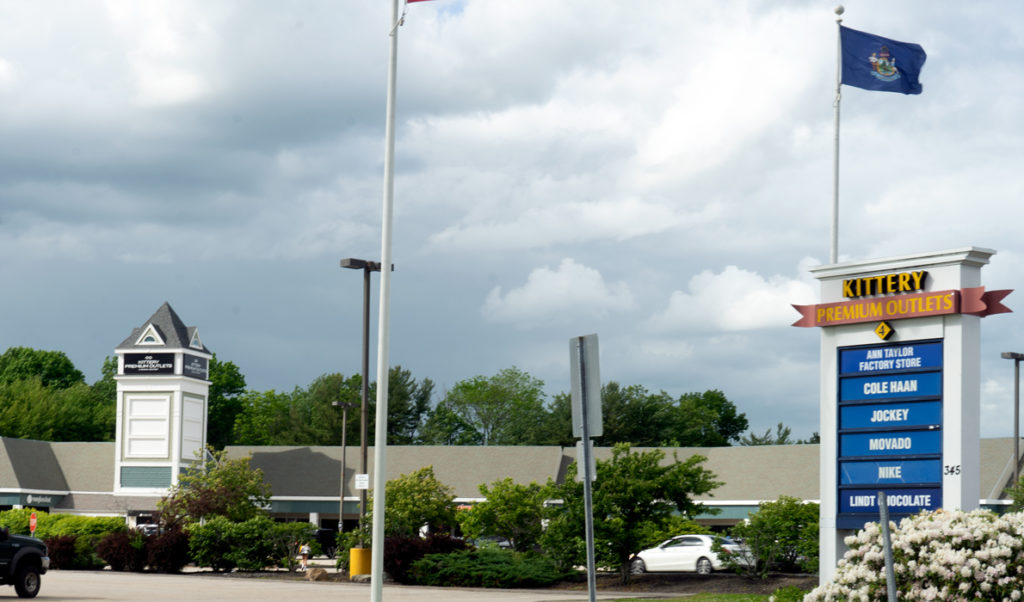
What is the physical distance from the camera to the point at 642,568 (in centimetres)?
4053

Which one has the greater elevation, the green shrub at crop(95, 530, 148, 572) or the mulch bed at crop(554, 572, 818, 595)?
the mulch bed at crop(554, 572, 818, 595)

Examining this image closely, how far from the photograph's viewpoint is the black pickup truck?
26297 millimetres

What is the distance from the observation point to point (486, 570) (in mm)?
34406

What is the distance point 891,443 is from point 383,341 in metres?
8.36

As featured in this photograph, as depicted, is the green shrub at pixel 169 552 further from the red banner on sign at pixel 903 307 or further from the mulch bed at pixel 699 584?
the red banner on sign at pixel 903 307

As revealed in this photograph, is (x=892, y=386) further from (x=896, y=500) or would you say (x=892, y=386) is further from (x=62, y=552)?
(x=62, y=552)

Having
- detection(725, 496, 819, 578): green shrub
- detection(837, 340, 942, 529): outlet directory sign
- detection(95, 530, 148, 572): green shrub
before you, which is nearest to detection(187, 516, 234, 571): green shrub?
A: detection(95, 530, 148, 572): green shrub

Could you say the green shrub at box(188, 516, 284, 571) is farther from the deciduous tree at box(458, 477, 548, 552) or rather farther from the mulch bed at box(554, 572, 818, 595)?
the mulch bed at box(554, 572, 818, 595)

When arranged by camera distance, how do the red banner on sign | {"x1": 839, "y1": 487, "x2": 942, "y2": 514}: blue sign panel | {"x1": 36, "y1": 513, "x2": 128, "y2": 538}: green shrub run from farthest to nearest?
{"x1": 36, "y1": 513, "x2": 128, "y2": 538}: green shrub, {"x1": 839, "y1": 487, "x2": 942, "y2": 514}: blue sign panel, the red banner on sign

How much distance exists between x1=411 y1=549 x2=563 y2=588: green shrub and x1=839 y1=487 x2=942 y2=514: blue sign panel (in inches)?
604

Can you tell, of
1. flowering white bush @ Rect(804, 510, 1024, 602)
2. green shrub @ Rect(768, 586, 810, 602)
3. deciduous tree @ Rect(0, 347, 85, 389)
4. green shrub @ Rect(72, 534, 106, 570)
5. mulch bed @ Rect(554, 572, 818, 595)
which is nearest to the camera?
flowering white bush @ Rect(804, 510, 1024, 602)

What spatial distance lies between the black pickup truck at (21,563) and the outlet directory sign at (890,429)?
685 inches

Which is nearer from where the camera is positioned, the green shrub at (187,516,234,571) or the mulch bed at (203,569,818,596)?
the mulch bed at (203,569,818,596)

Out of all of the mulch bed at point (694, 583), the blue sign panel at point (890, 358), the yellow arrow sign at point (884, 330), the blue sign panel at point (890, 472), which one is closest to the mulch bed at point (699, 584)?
the mulch bed at point (694, 583)
